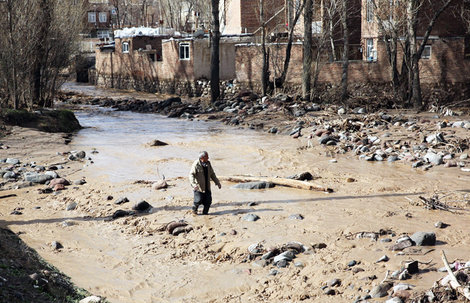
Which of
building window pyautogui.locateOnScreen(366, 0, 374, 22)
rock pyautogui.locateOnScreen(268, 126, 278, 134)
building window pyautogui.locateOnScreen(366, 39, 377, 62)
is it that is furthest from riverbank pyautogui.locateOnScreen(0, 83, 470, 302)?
building window pyautogui.locateOnScreen(366, 39, 377, 62)

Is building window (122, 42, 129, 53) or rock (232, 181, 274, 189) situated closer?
rock (232, 181, 274, 189)

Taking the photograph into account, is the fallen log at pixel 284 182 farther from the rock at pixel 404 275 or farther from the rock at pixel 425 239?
the rock at pixel 404 275

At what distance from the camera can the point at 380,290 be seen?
249 inches

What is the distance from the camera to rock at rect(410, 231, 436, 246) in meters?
7.66

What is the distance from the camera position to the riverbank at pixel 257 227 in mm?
7125

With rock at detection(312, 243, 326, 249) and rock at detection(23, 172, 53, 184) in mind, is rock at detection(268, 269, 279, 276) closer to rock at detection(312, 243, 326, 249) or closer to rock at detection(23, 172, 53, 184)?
rock at detection(312, 243, 326, 249)

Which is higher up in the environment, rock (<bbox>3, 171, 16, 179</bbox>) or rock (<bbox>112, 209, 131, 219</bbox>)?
rock (<bbox>3, 171, 16, 179</bbox>)

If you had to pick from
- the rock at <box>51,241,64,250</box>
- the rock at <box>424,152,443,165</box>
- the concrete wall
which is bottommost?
the rock at <box>51,241,64,250</box>

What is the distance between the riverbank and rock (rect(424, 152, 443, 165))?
0.35 metres

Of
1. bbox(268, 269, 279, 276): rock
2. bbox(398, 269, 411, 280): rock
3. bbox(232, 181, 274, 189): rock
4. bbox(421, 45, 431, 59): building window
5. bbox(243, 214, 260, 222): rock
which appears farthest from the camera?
bbox(421, 45, 431, 59): building window

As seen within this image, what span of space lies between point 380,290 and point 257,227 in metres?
3.11

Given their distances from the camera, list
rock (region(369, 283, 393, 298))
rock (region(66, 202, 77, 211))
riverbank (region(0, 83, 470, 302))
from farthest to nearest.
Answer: rock (region(66, 202, 77, 211)) → riverbank (region(0, 83, 470, 302)) → rock (region(369, 283, 393, 298))

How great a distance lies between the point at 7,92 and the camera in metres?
20.9

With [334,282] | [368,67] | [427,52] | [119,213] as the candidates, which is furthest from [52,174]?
[427,52]
